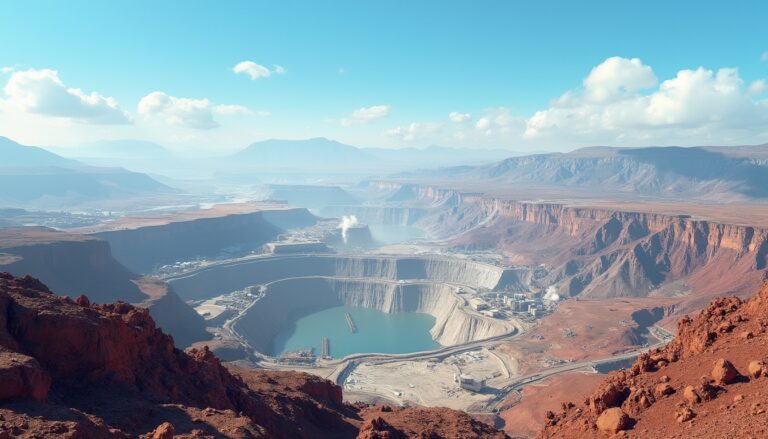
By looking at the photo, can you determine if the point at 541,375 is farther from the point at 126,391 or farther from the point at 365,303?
the point at 365,303

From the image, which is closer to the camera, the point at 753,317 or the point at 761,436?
the point at 761,436

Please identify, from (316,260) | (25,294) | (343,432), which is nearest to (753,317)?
(343,432)

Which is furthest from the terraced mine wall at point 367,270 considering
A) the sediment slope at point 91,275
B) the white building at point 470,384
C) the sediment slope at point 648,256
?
the white building at point 470,384

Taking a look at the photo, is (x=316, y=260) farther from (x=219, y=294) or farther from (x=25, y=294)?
(x=25, y=294)

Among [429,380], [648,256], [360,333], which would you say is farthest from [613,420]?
[648,256]

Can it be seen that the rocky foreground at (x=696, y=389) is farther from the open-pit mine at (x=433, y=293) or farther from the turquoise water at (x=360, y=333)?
the turquoise water at (x=360, y=333)

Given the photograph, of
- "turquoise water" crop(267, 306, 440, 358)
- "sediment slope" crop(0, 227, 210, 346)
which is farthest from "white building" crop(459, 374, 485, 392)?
"sediment slope" crop(0, 227, 210, 346)

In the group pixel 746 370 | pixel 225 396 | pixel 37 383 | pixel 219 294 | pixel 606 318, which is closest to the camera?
pixel 746 370
